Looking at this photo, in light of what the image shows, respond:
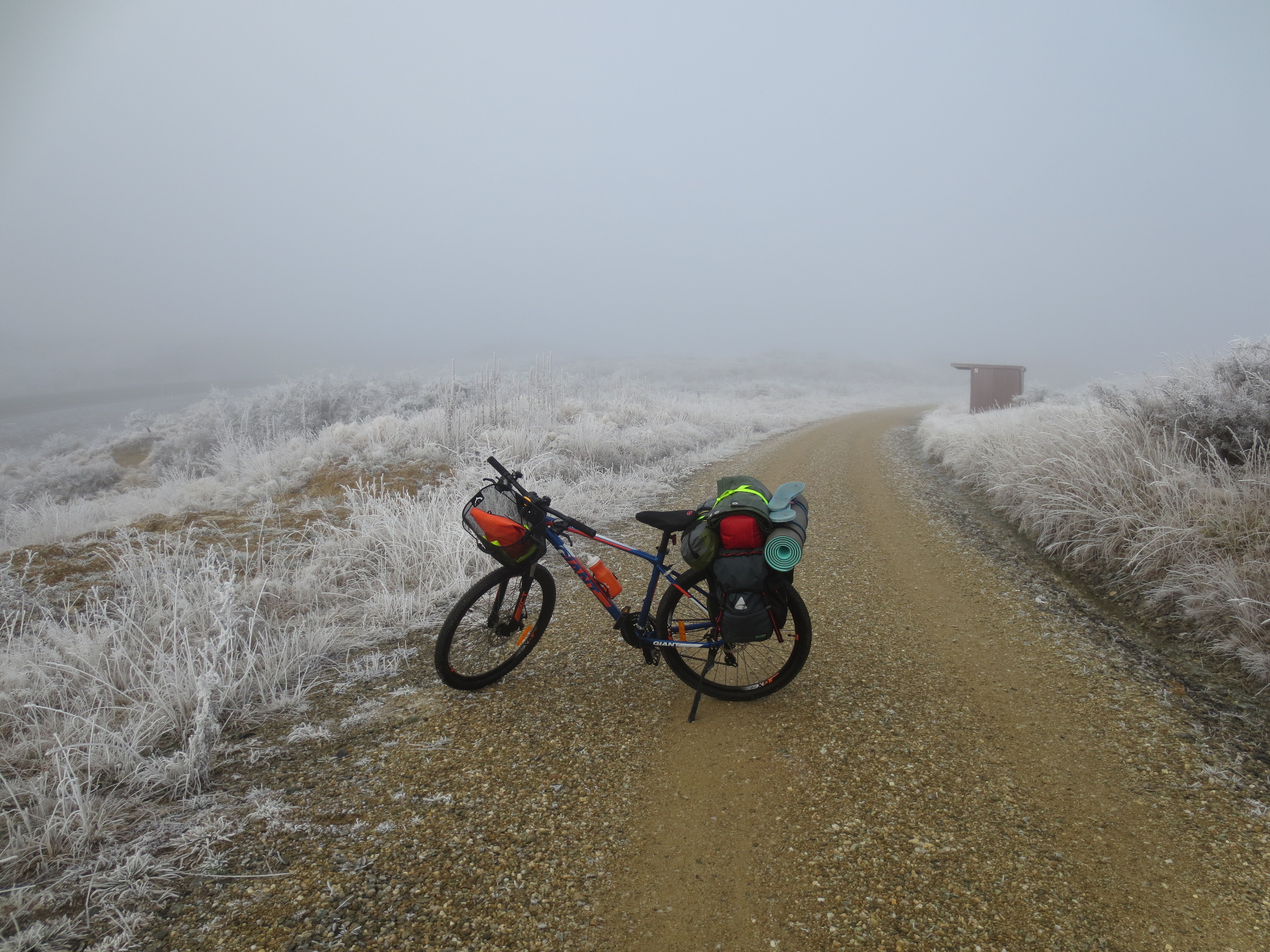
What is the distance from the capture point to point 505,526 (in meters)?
3.19

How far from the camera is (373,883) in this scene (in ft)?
7.18

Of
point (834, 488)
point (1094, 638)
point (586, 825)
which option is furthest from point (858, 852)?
point (834, 488)

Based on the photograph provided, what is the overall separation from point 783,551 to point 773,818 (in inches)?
47.6

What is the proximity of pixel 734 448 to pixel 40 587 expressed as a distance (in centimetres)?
1116

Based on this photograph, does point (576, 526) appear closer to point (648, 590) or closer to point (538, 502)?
point (538, 502)

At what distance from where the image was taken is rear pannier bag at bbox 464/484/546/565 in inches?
125

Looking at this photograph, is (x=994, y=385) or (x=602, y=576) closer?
(x=602, y=576)

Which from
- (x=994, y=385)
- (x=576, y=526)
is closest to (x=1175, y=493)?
(x=576, y=526)

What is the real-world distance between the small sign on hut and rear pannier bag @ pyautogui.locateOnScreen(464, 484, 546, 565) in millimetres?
24034

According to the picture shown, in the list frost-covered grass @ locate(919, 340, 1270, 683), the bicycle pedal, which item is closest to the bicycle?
the bicycle pedal

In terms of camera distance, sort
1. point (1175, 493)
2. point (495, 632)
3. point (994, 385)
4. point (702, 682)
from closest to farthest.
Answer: point (702, 682)
point (495, 632)
point (1175, 493)
point (994, 385)

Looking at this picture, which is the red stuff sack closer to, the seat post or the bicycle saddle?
the bicycle saddle

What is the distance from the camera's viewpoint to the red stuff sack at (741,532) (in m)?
3.00

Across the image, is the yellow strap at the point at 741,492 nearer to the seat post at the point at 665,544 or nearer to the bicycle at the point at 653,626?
the bicycle at the point at 653,626
